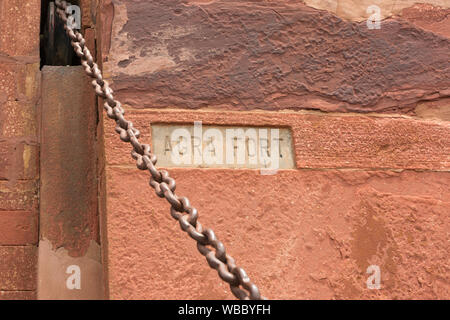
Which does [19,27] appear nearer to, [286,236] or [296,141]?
[296,141]

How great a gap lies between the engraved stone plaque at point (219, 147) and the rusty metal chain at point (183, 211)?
309 millimetres

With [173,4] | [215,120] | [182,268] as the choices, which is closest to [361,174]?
[215,120]

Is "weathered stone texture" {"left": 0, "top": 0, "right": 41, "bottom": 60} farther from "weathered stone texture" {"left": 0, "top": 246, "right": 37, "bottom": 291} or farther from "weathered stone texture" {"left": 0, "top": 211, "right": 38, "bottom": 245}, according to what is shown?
"weathered stone texture" {"left": 0, "top": 246, "right": 37, "bottom": 291}

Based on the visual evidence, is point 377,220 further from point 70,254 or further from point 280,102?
point 70,254

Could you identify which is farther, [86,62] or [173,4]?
[173,4]

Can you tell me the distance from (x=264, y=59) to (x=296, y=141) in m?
0.25

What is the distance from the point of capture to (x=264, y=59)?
1.82 meters

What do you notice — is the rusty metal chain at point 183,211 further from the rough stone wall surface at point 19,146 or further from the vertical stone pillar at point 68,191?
the rough stone wall surface at point 19,146

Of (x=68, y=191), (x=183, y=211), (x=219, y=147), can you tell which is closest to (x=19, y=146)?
(x=68, y=191)

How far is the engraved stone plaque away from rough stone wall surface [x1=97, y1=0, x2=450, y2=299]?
0.03 meters

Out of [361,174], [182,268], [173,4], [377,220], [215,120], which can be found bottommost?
[182,268]

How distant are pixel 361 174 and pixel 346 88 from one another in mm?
257

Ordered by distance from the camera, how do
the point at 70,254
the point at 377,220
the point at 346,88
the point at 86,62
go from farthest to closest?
the point at 70,254
the point at 346,88
the point at 377,220
the point at 86,62

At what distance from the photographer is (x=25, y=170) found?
212 centimetres
